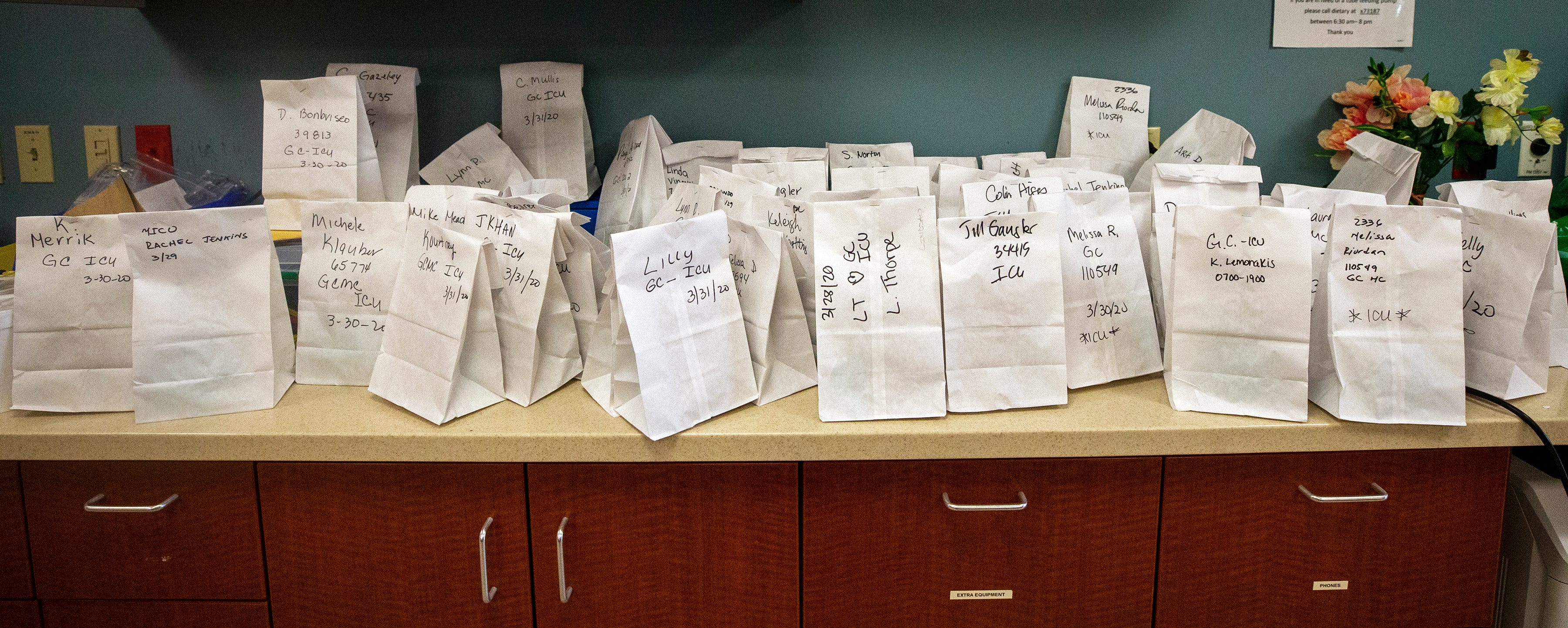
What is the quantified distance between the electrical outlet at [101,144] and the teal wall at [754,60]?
0.07ft

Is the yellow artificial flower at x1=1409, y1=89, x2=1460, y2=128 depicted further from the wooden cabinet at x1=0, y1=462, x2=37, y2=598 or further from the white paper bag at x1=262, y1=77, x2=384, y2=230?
the wooden cabinet at x1=0, y1=462, x2=37, y2=598

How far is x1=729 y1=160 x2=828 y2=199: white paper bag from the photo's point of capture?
1366 millimetres

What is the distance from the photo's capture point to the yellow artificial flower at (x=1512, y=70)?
1.41 meters

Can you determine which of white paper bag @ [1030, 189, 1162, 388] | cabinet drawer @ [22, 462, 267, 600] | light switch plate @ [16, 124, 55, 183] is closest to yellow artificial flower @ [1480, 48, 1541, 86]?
white paper bag @ [1030, 189, 1162, 388]

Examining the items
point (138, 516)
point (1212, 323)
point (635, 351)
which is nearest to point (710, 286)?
point (635, 351)

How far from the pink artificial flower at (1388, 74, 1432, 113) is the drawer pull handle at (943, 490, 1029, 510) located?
3.82 feet

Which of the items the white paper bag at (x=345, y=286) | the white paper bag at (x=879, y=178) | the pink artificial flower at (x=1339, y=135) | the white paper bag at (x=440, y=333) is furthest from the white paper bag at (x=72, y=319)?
the pink artificial flower at (x=1339, y=135)

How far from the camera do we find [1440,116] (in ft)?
4.88

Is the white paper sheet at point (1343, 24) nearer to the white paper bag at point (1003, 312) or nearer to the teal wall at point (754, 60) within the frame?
the teal wall at point (754, 60)

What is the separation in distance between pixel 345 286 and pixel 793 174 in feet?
2.36

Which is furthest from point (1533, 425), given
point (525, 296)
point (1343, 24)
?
point (525, 296)

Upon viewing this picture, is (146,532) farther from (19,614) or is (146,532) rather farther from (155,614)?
(19,614)

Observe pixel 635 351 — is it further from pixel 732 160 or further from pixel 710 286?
pixel 732 160

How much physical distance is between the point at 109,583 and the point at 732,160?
117 centimetres
